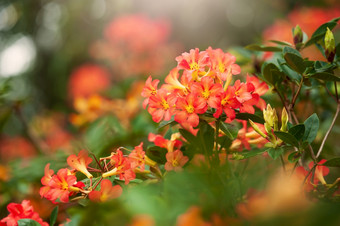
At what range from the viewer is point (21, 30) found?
3.25 m

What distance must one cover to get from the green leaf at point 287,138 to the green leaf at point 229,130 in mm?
67

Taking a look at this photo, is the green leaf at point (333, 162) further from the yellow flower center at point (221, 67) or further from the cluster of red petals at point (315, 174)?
the yellow flower center at point (221, 67)

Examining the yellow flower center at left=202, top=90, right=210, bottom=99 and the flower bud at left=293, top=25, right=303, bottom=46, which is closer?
the yellow flower center at left=202, top=90, right=210, bottom=99

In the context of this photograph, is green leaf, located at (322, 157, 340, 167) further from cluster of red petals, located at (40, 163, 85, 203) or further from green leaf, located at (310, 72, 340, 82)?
cluster of red petals, located at (40, 163, 85, 203)

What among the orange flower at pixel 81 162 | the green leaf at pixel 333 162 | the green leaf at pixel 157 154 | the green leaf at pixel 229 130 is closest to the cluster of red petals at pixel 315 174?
the green leaf at pixel 333 162

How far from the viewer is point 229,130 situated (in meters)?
0.57

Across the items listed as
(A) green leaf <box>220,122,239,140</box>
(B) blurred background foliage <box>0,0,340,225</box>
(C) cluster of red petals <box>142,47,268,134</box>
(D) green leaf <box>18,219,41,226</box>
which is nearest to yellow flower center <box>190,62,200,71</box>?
(C) cluster of red petals <box>142,47,268,134</box>

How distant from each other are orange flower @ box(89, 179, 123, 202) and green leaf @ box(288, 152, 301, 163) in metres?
0.28

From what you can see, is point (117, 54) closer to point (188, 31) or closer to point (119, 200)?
point (188, 31)

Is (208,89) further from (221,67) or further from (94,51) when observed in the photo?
(94,51)

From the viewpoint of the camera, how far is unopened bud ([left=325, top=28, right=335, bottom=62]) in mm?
614

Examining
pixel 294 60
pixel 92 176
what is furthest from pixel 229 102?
pixel 92 176

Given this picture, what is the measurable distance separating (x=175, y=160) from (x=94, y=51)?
8.20 feet

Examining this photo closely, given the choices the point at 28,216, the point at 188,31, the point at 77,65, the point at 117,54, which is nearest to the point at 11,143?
the point at 77,65
